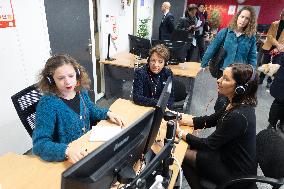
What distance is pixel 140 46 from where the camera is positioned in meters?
3.53

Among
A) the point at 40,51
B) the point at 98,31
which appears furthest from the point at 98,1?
the point at 40,51

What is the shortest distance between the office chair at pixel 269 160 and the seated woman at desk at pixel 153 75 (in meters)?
0.87

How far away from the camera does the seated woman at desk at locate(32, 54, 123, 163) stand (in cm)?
130

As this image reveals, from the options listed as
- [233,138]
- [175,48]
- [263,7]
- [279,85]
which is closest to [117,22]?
[175,48]

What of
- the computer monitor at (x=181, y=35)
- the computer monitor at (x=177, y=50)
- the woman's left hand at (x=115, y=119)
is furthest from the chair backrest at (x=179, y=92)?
the computer monitor at (x=181, y=35)

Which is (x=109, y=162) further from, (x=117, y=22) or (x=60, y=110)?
(x=117, y=22)

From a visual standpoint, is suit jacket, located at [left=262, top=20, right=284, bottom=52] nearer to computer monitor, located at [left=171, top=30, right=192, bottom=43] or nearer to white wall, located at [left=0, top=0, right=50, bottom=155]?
computer monitor, located at [left=171, top=30, right=192, bottom=43]

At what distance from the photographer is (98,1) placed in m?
3.53

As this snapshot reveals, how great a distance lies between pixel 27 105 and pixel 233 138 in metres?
1.43

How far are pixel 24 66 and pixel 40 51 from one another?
27 centimetres

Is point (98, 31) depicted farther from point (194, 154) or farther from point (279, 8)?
point (279, 8)

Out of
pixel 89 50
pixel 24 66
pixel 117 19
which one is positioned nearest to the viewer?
pixel 24 66

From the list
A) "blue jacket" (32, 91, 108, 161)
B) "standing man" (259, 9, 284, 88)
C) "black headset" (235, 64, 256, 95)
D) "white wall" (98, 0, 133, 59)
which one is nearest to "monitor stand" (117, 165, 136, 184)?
"blue jacket" (32, 91, 108, 161)

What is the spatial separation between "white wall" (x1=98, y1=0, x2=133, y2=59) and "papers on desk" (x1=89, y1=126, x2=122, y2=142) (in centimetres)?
245
